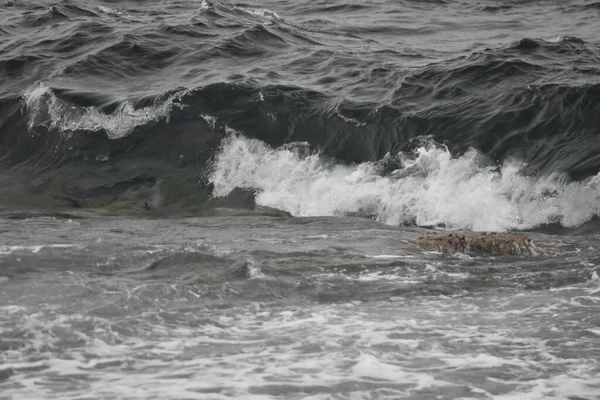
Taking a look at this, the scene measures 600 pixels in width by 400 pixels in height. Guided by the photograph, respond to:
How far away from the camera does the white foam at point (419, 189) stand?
10320mm

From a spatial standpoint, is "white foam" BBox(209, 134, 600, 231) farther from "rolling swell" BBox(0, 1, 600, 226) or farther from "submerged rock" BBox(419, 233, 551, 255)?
"submerged rock" BBox(419, 233, 551, 255)

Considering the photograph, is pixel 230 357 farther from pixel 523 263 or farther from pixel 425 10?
pixel 425 10

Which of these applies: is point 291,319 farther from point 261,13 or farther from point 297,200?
point 261,13

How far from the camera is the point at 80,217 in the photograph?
10234 mm

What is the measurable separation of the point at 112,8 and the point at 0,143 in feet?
29.5

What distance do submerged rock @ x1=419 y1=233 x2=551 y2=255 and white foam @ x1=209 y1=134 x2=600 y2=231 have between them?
5.97ft

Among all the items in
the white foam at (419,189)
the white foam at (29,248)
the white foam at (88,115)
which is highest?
the white foam at (88,115)

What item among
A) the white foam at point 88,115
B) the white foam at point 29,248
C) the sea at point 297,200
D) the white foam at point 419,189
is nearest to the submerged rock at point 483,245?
the sea at point 297,200

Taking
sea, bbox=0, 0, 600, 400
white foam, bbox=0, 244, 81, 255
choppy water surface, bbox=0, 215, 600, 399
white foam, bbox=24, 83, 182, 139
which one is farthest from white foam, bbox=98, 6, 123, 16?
white foam, bbox=0, 244, 81, 255

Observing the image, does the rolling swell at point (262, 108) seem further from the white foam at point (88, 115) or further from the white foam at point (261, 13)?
the white foam at point (261, 13)

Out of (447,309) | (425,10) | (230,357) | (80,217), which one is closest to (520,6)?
(425,10)

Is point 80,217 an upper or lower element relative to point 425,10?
lower

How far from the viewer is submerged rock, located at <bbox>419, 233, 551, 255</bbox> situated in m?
8.12

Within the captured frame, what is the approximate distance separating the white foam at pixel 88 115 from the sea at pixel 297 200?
0.04 m
